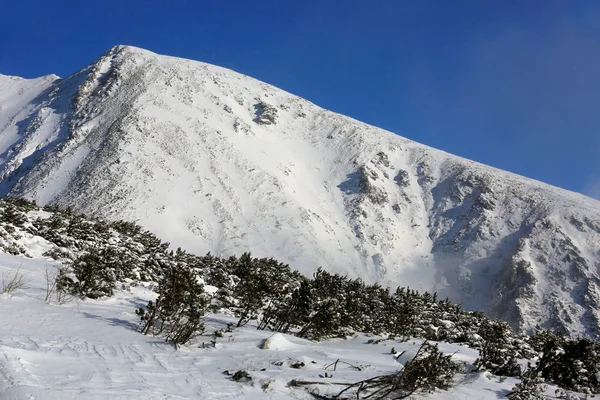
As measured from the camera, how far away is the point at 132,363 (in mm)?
4332

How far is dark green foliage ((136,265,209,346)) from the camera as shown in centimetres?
567

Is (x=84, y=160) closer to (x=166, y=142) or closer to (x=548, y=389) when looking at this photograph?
(x=166, y=142)

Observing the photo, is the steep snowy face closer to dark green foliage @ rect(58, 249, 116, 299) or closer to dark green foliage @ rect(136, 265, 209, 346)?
dark green foliage @ rect(58, 249, 116, 299)

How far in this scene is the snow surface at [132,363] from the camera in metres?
3.42

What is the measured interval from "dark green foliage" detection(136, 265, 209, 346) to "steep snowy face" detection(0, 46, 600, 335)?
29.5m

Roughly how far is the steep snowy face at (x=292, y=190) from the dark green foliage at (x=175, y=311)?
29530mm

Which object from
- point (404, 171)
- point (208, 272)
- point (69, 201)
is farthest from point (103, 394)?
point (404, 171)

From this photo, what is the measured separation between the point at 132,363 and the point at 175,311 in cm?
195

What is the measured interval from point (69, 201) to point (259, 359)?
41.0 m

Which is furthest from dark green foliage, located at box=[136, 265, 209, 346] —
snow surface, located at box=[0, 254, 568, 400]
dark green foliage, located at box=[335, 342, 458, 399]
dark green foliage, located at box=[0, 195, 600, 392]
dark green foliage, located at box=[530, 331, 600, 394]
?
dark green foliage, located at box=[530, 331, 600, 394]

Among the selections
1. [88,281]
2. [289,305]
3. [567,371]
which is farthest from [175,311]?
[567,371]

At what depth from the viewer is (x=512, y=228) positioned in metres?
47.8

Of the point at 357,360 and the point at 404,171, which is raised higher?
the point at 404,171

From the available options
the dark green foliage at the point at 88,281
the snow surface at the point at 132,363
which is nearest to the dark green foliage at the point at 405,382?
the snow surface at the point at 132,363
